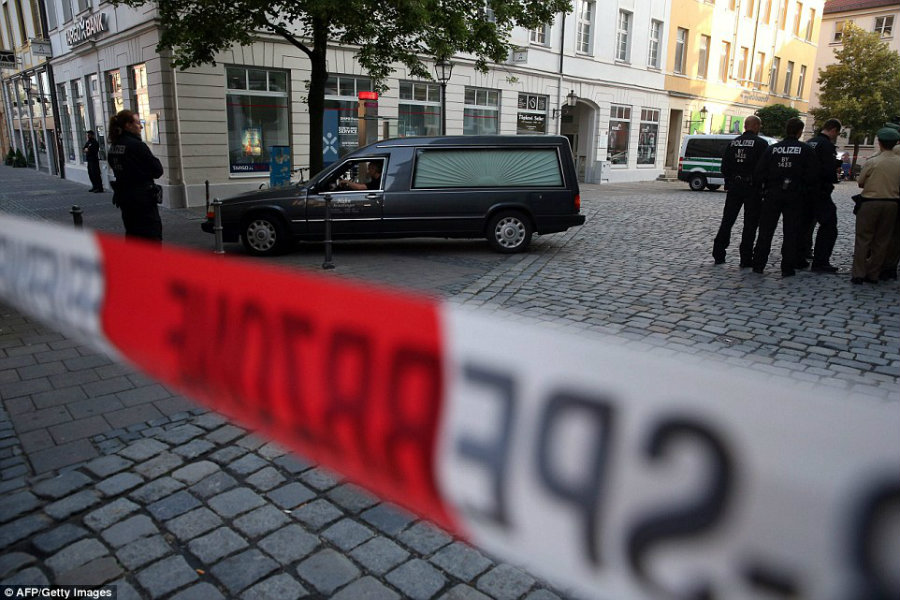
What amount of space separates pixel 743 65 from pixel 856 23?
24.5 m

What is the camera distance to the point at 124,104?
18.6m

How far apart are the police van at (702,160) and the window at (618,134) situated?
199 inches

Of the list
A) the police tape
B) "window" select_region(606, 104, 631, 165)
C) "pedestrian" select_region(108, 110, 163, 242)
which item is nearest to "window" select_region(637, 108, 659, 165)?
"window" select_region(606, 104, 631, 165)

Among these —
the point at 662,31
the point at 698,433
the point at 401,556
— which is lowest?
the point at 401,556

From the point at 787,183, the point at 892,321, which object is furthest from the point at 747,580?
the point at 787,183

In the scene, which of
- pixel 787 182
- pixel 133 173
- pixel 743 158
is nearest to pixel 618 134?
pixel 743 158

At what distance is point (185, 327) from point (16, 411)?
2.74 m

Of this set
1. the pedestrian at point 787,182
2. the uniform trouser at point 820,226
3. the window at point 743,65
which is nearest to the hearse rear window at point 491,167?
the pedestrian at point 787,182

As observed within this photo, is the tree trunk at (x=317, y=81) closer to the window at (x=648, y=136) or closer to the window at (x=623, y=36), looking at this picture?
the window at (x=623, y=36)

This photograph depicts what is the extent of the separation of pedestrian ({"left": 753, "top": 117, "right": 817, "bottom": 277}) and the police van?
678 inches

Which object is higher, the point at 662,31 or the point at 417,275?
the point at 662,31

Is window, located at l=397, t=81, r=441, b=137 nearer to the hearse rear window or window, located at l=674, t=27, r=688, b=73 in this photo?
the hearse rear window

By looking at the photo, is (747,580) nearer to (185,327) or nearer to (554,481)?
(554,481)

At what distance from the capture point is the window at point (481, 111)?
23094mm
